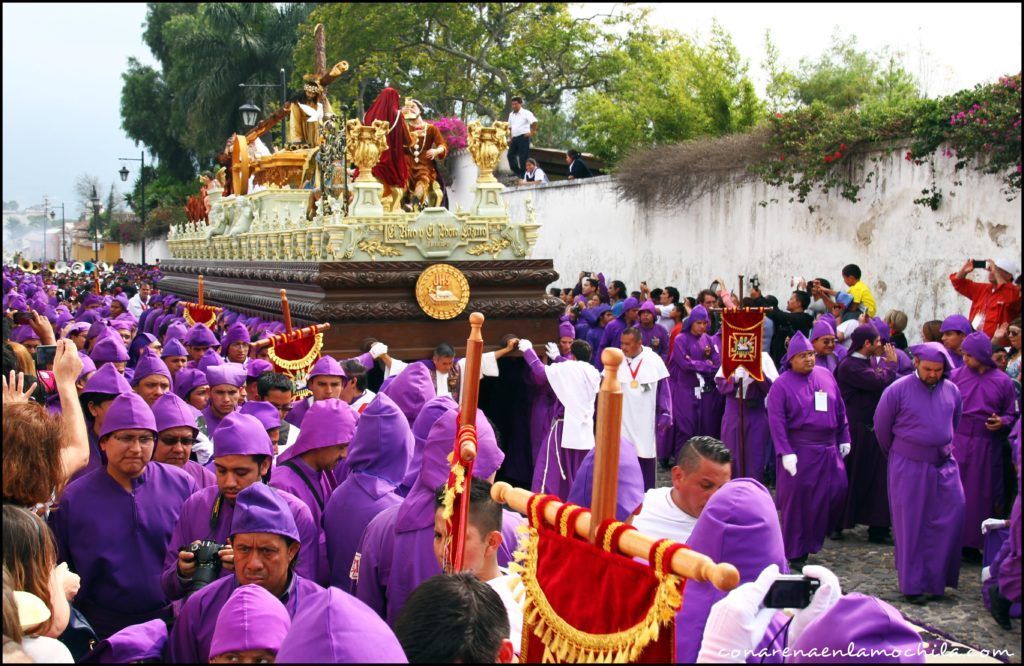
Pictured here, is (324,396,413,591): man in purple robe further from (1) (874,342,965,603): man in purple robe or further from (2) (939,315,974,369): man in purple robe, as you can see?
(2) (939,315,974,369): man in purple robe

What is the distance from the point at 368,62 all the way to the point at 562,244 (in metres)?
6.28

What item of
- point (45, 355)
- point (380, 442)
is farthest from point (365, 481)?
point (45, 355)

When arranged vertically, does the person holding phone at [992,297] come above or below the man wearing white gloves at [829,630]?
above

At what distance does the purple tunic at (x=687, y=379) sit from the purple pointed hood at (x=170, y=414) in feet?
22.0

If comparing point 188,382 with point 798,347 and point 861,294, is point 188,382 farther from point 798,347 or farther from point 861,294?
point 861,294

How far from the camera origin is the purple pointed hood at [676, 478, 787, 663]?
365 cm

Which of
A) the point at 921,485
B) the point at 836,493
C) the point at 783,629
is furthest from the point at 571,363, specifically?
the point at 783,629

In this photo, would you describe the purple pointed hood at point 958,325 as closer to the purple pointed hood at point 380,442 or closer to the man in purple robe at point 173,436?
the purple pointed hood at point 380,442

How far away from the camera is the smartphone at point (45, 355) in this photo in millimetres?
6957

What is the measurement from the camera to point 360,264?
10727 mm

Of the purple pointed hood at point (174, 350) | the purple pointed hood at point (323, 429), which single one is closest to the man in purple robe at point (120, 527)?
the purple pointed hood at point (323, 429)

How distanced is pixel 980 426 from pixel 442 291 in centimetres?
522

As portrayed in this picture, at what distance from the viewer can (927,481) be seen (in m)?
7.38

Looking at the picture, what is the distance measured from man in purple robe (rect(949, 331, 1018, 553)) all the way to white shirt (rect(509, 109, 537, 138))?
14.6 metres
